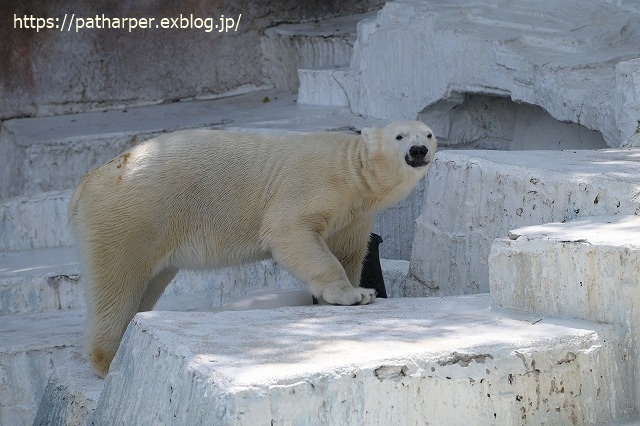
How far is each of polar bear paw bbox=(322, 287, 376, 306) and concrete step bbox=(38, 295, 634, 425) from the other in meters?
0.58

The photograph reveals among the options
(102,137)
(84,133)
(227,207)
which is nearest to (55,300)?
(102,137)

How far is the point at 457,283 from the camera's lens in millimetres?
5523

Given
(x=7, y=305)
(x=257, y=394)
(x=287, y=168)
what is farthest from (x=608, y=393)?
(x=7, y=305)

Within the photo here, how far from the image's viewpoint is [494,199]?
5.11m

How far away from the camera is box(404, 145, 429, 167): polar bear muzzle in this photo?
4.86 meters

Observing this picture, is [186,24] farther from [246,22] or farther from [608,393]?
[608,393]

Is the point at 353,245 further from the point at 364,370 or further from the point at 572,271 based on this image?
the point at 364,370

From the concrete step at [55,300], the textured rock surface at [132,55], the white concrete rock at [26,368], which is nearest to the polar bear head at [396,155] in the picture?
the concrete step at [55,300]

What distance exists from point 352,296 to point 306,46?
5.59m

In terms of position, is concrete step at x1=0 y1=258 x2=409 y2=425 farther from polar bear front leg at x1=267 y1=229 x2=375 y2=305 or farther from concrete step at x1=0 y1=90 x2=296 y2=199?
concrete step at x1=0 y1=90 x2=296 y2=199

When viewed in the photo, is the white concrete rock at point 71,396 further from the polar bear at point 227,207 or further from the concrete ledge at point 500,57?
the concrete ledge at point 500,57

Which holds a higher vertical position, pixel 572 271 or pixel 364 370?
pixel 572 271

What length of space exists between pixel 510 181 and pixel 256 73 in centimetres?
574

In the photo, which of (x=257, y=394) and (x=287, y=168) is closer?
(x=257, y=394)
